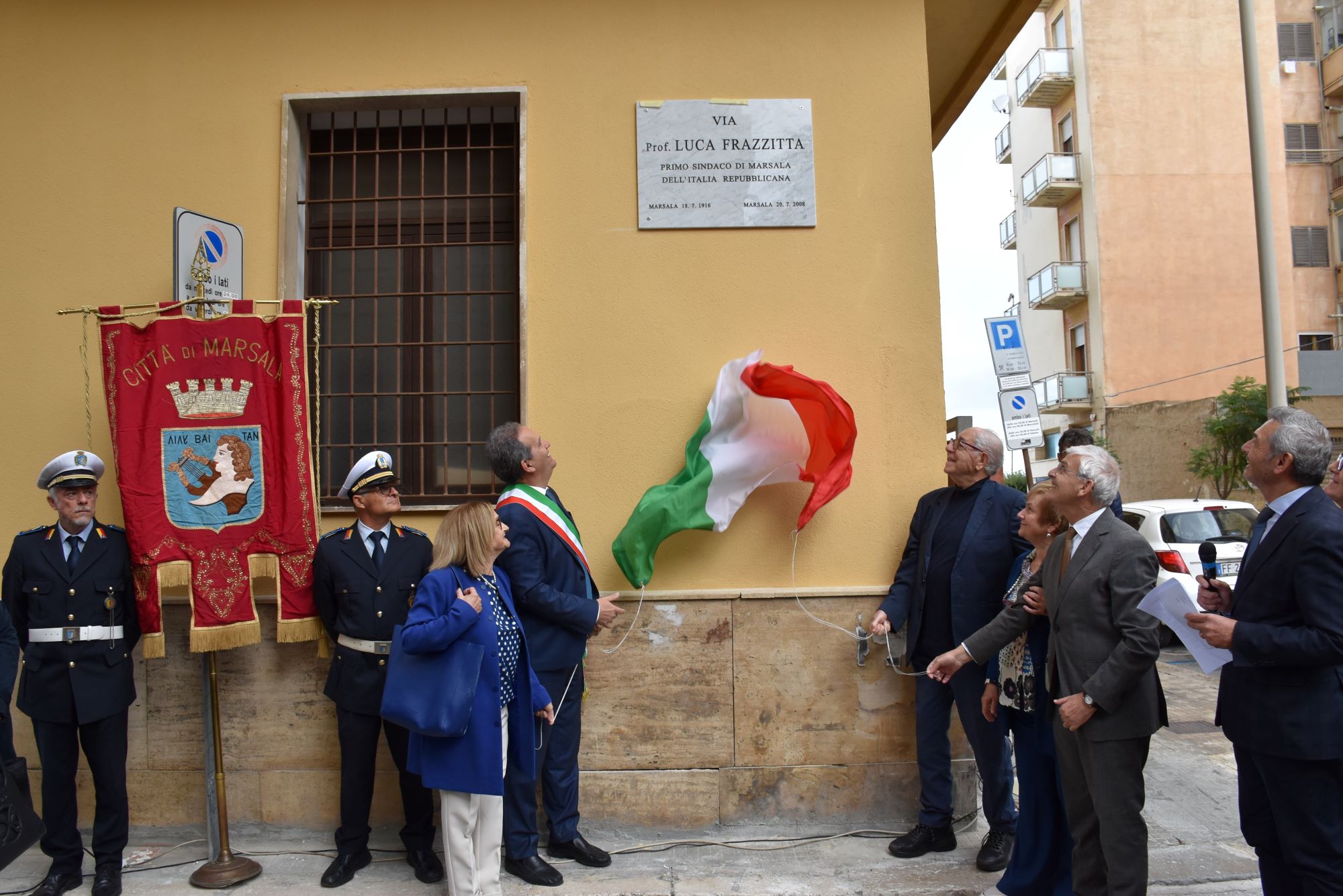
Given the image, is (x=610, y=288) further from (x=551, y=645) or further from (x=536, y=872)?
(x=536, y=872)

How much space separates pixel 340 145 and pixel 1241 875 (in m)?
6.19

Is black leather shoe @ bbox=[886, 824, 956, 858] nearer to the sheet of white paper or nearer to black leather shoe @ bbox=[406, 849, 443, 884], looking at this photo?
the sheet of white paper

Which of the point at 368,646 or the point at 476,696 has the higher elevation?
the point at 368,646

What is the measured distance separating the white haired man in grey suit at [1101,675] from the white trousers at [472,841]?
228 cm

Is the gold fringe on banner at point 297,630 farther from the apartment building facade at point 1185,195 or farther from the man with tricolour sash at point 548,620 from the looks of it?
the apartment building facade at point 1185,195

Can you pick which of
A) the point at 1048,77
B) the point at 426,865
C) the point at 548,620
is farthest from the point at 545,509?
the point at 1048,77

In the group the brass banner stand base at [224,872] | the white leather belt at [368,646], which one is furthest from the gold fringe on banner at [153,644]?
the brass banner stand base at [224,872]

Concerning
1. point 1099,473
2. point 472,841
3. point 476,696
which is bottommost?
point 472,841

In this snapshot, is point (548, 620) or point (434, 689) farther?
point (548, 620)

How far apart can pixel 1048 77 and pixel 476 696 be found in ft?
112

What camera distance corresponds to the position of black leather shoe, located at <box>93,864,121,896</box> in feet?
15.1

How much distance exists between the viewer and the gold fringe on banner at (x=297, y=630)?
4.96 m

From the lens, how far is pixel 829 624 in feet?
17.7

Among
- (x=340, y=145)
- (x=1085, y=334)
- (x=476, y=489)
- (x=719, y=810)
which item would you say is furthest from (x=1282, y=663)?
(x=1085, y=334)
